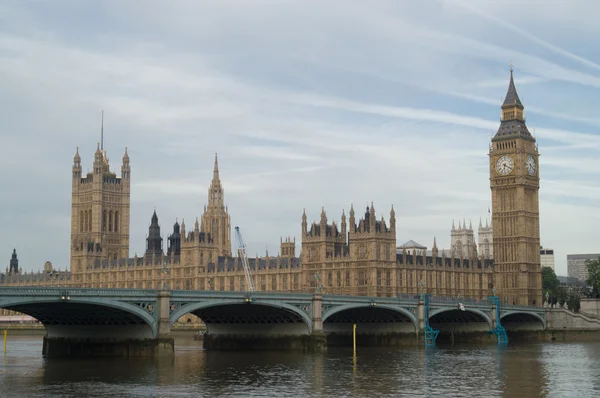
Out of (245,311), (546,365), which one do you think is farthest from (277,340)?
(546,365)

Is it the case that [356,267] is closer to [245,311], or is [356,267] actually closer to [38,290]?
[245,311]

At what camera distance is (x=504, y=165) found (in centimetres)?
15425

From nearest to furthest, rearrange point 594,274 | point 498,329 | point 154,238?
point 498,329 → point 594,274 → point 154,238

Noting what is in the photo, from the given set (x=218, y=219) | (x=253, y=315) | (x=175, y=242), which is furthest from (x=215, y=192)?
(x=253, y=315)

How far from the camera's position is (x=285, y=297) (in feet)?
283

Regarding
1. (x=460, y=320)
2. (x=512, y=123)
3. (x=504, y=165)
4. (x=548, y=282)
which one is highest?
(x=512, y=123)

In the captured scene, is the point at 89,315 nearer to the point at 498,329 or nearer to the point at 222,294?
the point at 222,294

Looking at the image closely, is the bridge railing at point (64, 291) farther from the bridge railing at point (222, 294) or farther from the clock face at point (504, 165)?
the clock face at point (504, 165)

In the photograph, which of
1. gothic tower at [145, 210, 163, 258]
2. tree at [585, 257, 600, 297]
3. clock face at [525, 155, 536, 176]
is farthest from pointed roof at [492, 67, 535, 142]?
gothic tower at [145, 210, 163, 258]

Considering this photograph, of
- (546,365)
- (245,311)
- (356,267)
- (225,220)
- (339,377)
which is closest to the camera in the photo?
(339,377)

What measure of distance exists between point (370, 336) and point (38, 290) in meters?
48.2

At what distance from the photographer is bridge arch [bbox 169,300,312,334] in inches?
3339

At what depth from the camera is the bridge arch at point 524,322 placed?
130 metres

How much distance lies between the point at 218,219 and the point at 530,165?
64263 mm
